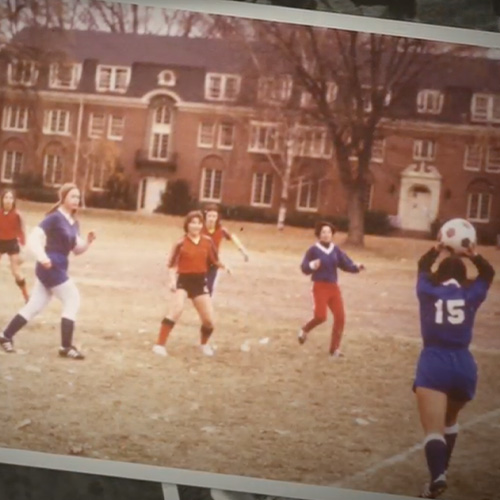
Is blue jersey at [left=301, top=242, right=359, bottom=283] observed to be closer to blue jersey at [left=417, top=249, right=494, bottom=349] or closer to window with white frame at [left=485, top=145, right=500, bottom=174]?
blue jersey at [left=417, top=249, right=494, bottom=349]

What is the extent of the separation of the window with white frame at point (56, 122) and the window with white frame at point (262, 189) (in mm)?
493

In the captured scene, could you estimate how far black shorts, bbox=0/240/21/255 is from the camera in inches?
83.4

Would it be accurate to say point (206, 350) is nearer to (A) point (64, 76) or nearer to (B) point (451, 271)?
(B) point (451, 271)

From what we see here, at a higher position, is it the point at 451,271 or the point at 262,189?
the point at 262,189

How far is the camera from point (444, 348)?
209 centimetres

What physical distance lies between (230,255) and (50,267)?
18.0 inches

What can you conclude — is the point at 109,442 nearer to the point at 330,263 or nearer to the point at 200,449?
the point at 200,449

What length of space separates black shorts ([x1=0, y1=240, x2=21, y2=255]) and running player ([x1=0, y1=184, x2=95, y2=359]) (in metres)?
0.04

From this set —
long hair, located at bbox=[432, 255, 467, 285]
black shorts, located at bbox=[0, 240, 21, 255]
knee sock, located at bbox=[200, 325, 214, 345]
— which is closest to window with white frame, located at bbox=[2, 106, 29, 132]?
black shorts, located at bbox=[0, 240, 21, 255]

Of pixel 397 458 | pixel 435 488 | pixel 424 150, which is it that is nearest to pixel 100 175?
pixel 424 150

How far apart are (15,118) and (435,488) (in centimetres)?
140

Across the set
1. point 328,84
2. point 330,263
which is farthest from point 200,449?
point 328,84

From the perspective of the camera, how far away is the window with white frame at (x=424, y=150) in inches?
82.2

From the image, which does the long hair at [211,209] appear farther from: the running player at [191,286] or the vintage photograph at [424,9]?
the vintage photograph at [424,9]
